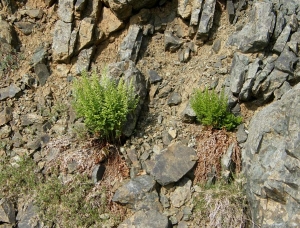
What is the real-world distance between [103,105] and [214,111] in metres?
2.04

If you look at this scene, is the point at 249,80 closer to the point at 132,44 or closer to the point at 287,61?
the point at 287,61

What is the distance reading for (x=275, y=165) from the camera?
5730 mm

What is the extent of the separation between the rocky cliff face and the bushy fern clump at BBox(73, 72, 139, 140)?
613 mm

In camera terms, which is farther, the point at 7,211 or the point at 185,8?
the point at 185,8

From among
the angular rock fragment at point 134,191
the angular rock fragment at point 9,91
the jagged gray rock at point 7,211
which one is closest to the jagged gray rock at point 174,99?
the angular rock fragment at point 134,191

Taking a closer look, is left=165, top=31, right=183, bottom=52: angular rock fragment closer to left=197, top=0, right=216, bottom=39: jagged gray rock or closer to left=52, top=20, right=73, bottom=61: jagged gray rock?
left=197, top=0, right=216, bottom=39: jagged gray rock

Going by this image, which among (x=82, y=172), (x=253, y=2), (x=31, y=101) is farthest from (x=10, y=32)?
(x=253, y=2)

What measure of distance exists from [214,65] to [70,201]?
4.01 meters

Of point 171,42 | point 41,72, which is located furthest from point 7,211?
point 171,42

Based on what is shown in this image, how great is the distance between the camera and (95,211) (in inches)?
257

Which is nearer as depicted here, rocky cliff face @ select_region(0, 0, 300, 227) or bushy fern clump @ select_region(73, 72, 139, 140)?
rocky cliff face @ select_region(0, 0, 300, 227)

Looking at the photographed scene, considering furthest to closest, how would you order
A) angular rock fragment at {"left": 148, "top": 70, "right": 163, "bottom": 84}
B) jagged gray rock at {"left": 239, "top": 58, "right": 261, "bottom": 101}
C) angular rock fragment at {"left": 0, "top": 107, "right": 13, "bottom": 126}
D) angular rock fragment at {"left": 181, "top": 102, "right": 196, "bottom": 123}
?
angular rock fragment at {"left": 148, "top": 70, "right": 163, "bottom": 84}
angular rock fragment at {"left": 0, "top": 107, "right": 13, "bottom": 126}
angular rock fragment at {"left": 181, "top": 102, "right": 196, "bottom": 123}
jagged gray rock at {"left": 239, "top": 58, "right": 261, "bottom": 101}

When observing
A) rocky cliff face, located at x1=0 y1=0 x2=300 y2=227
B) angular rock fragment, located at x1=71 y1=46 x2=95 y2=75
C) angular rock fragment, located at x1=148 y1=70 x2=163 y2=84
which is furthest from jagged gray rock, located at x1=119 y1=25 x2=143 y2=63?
angular rock fragment, located at x1=71 y1=46 x2=95 y2=75

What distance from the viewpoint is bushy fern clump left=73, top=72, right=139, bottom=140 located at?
6605 mm
